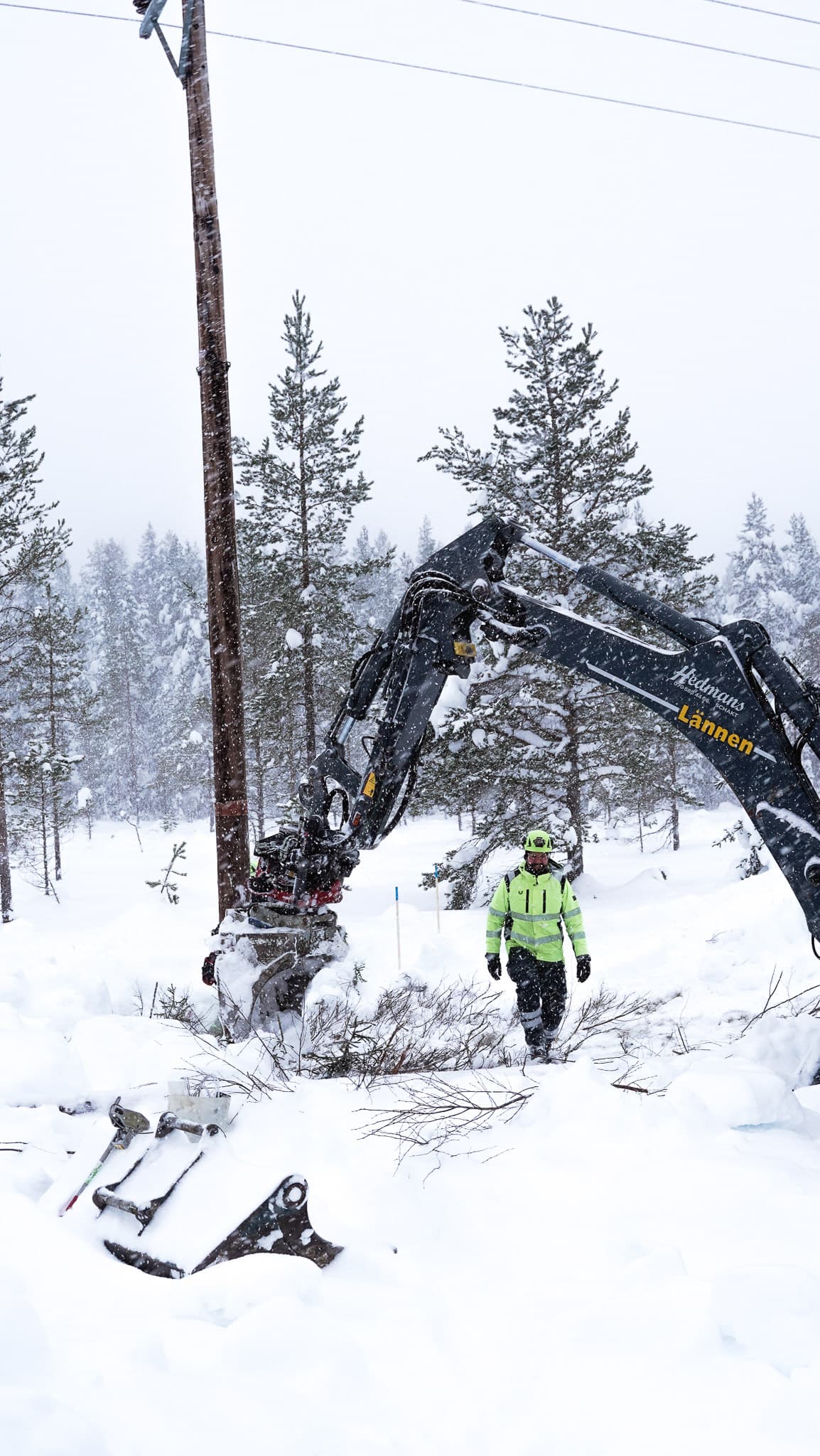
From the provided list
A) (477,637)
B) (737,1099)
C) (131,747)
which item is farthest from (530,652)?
(131,747)

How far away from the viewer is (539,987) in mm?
6918

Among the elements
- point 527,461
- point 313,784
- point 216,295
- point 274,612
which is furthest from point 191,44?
point 274,612

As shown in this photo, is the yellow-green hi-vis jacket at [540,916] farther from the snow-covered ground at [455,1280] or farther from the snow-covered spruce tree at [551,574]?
the snow-covered spruce tree at [551,574]

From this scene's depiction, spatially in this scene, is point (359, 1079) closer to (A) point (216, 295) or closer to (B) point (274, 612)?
(A) point (216, 295)

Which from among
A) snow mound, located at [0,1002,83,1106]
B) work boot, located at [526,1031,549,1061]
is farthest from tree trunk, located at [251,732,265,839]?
snow mound, located at [0,1002,83,1106]

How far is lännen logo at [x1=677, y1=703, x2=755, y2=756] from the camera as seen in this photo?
514 cm

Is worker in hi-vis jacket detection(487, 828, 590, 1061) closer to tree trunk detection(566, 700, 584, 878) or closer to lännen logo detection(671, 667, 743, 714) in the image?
lännen logo detection(671, 667, 743, 714)

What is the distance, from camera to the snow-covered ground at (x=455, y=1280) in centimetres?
224

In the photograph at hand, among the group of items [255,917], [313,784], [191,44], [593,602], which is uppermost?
[191,44]

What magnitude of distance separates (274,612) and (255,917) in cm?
1492

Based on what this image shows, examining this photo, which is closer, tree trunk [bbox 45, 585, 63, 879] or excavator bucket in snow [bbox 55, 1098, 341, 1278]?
excavator bucket in snow [bbox 55, 1098, 341, 1278]

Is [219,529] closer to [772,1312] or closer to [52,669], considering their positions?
[772,1312]

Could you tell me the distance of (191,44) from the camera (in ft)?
23.8

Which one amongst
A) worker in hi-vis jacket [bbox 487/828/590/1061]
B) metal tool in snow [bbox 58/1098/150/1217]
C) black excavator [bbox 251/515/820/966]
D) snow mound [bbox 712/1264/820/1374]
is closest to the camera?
snow mound [bbox 712/1264/820/1374]
